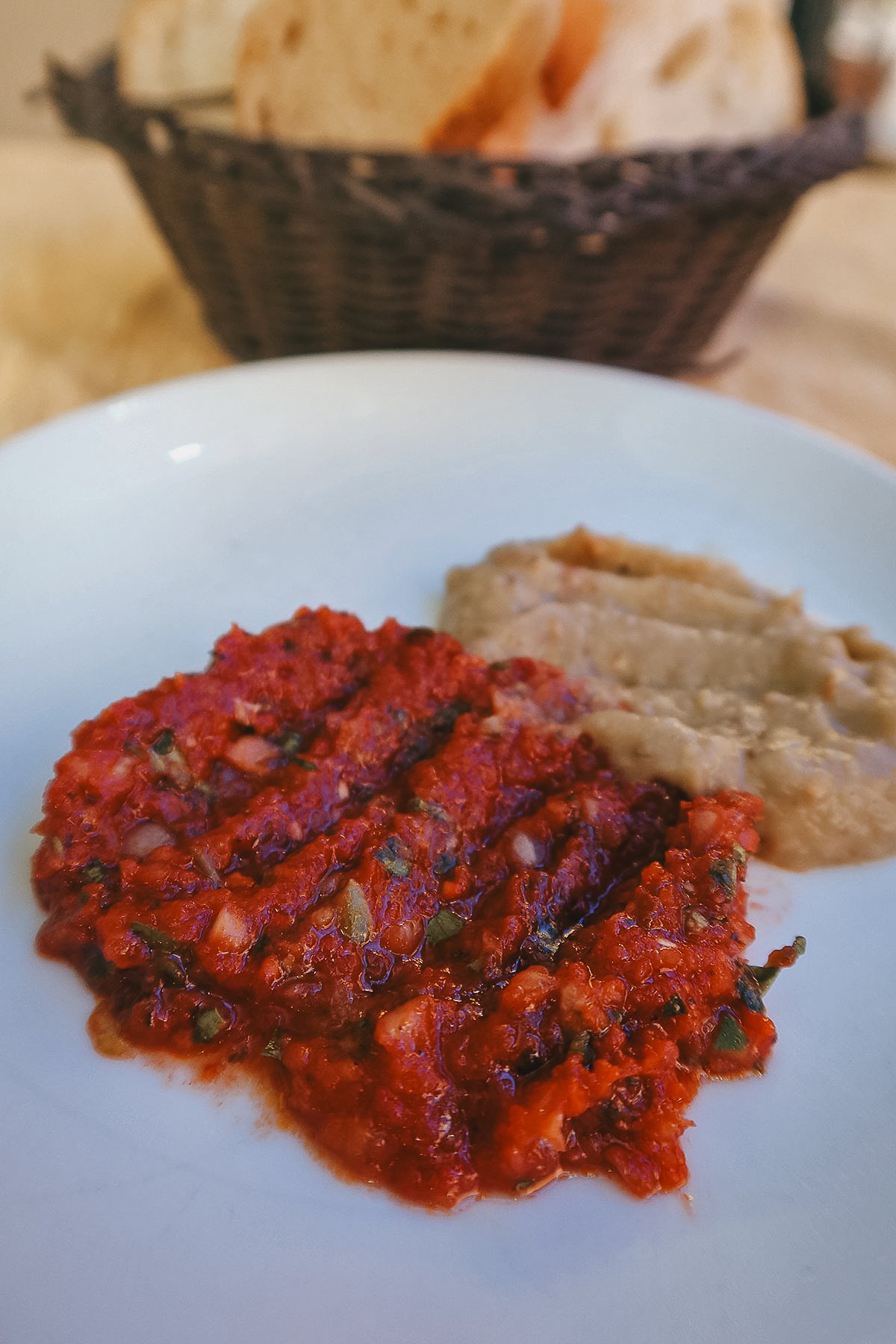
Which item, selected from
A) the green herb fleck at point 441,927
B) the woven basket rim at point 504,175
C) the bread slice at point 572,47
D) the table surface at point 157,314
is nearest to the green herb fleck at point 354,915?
the green herb fleck at point 441,927

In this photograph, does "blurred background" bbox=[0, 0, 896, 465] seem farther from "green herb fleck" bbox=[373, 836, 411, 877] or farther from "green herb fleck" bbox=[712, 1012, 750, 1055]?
"green herb fleck" bbox=[712, 1012, 750, 1055]

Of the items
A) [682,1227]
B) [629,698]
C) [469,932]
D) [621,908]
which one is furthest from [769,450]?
[682,1227]

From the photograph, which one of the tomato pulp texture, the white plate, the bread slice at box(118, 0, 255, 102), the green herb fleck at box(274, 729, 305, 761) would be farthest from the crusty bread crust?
the green herb fleck at box(274, 729, 305, 761)

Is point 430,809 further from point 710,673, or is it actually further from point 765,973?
point 710,673

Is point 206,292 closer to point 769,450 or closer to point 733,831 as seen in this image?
point 769,450

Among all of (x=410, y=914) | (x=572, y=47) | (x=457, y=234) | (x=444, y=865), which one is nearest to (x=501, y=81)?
(x=572, y=47)
